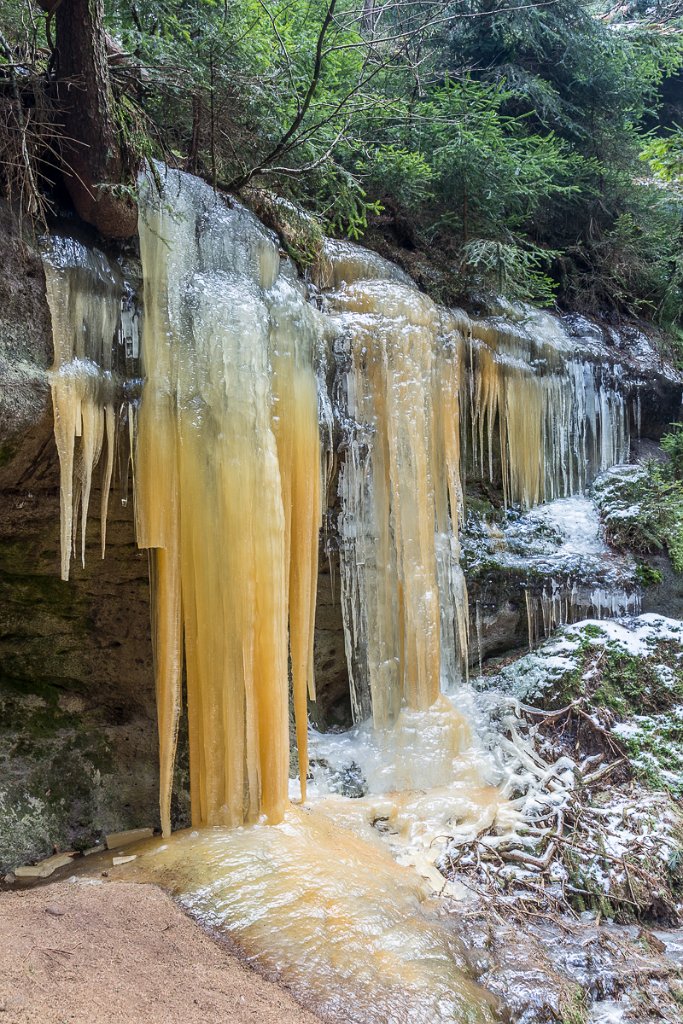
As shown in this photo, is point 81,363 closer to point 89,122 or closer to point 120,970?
point 89,122

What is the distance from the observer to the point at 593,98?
8781 millimetres

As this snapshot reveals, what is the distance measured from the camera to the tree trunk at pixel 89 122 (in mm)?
3740

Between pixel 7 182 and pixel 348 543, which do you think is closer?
pixel 7 182

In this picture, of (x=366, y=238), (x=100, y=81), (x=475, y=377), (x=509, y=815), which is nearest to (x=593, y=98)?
(x=366, y=238)

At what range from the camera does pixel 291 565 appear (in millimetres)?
4738

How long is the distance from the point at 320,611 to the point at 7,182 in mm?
3612

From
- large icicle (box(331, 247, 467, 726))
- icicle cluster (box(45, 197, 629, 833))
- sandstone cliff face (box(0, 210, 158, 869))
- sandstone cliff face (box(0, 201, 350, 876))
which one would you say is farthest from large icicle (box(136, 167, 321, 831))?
large icicle (box(331, 247, 467, 726))

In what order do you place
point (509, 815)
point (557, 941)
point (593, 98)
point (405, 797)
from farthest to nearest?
point (593, 98), point (405, 797), point (509, 815), point (557, 941)

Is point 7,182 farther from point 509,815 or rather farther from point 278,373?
point 509,815

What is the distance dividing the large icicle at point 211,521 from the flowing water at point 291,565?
1 cm

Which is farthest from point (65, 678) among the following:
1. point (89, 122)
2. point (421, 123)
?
point (421, 123)

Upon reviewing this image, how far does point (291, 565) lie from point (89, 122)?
272 centimetres

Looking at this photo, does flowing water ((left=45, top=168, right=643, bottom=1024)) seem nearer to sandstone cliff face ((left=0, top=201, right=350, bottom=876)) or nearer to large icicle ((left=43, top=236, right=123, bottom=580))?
large icicle ((left=43, top=236, right=123, bottom=580))

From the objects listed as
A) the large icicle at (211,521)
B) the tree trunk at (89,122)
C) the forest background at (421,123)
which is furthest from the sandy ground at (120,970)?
the tree trunk at (89,122)
